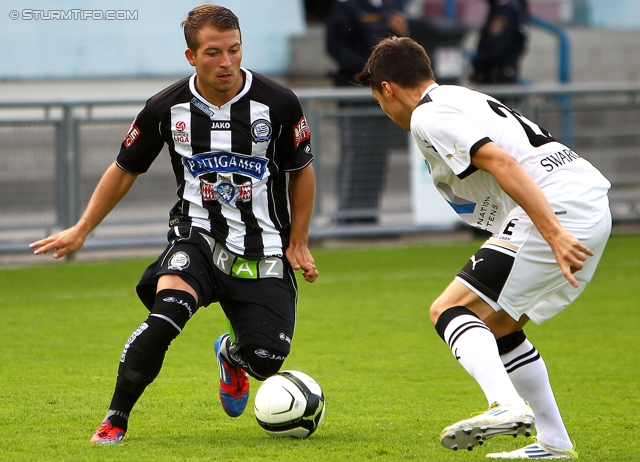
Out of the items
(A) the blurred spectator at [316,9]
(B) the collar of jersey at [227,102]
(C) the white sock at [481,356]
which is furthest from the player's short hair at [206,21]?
(A) the blurred spectator at [316,9]

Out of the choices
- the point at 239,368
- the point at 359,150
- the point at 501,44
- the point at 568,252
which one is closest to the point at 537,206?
the point at 568,252

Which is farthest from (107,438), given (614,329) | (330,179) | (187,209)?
(330,179)

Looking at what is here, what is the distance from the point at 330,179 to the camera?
35.2ft

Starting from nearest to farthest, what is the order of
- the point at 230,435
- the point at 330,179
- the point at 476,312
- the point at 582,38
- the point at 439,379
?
the point at 476,312 < the point at 230,435 < the point at 439,379 < the point at 330,179 < the point at 582,38

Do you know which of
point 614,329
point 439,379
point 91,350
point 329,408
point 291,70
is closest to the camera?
point 329,408

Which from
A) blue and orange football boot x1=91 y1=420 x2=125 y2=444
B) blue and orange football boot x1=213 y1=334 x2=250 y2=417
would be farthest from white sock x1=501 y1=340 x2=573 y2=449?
blue and orange football boot x1=91 y1=420 x2=125 y2=444

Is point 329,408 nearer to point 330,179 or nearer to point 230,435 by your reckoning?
point 230,435

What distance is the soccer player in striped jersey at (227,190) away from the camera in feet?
14.7

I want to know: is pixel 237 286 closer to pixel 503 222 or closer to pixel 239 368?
pixel 239 368

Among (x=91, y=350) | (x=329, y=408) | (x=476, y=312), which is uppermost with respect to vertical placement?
(x=476, y=312)

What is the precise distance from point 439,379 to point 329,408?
2.96 ft

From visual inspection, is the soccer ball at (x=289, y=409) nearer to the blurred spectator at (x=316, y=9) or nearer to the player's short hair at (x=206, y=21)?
the player's short hair at (x=206, y=21)

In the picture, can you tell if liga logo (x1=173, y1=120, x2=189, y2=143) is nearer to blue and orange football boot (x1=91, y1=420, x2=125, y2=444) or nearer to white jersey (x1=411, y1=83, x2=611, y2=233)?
white jersey (x1=411, y1=83, x2=611, y2=233)

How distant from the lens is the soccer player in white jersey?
147 inches
